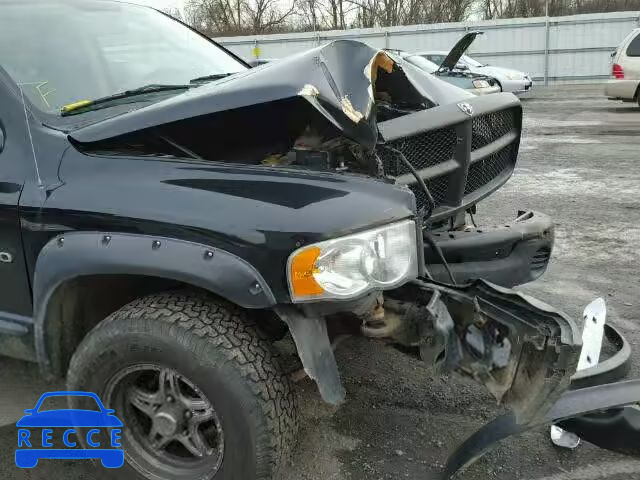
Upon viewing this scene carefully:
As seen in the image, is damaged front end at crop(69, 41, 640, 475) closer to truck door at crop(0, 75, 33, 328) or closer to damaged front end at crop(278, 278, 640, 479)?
damaged front end at crop(278, 278, 640, 479)

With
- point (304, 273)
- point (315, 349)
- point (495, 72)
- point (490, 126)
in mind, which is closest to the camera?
point (304, 273)

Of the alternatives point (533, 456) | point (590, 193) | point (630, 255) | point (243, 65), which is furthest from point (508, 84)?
point (533, 456)

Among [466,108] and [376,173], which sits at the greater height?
[466,108]

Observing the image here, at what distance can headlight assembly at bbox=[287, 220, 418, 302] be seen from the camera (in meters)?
1.93

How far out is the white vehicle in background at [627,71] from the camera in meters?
12.7

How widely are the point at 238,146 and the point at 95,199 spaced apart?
558mm

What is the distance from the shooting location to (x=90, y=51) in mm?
2953

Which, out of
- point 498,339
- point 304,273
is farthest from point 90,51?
point 498,339

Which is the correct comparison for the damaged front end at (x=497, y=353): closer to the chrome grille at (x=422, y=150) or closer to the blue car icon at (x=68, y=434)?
the chrome grille at (x=422, y=150)

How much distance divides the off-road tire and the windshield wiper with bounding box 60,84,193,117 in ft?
3.09

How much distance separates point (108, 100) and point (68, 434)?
5.01 ft

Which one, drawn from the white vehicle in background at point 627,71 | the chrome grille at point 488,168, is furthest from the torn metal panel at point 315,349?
the white vehicle in background at point 627,71

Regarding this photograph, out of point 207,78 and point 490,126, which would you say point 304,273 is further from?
point 207,78

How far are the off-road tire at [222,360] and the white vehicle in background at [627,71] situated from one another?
1318 centimetres
